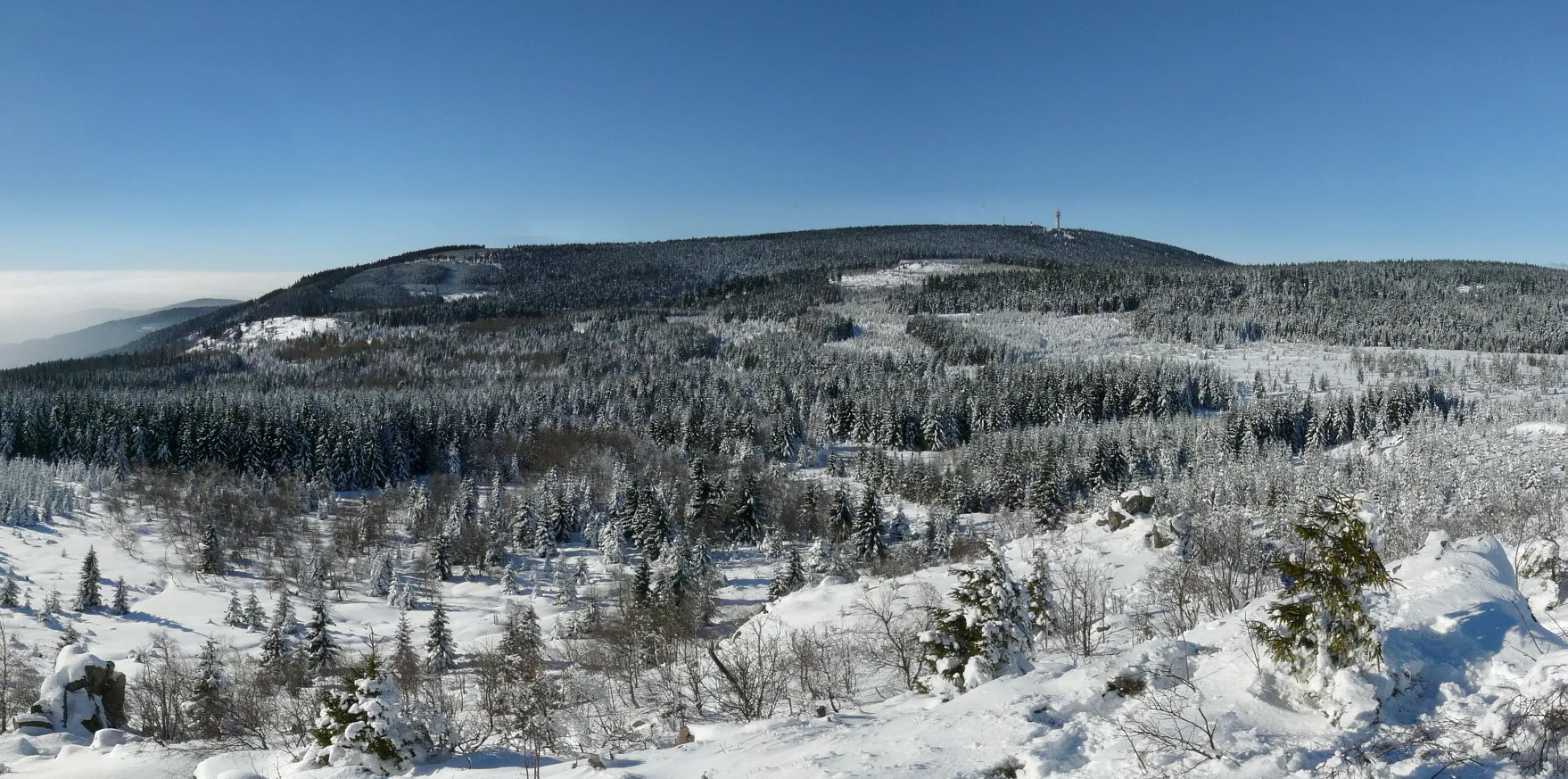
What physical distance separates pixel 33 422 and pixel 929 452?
139 meters

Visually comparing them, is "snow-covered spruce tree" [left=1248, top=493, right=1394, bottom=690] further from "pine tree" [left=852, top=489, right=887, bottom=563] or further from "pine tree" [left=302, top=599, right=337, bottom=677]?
"pine tree" [left=852, top=489, right=887, bottom=563]

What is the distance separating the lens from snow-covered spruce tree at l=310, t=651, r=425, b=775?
11625mm

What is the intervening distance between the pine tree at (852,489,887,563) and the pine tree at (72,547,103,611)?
6839 centimetres

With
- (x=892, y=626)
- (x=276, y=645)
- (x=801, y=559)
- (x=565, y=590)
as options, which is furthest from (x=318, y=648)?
(x=892, y=626)

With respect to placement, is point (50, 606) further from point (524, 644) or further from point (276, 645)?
point (524, 644)

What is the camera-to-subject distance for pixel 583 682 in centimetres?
2978

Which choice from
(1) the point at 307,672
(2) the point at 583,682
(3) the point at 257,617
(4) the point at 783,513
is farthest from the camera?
(4) the point at 783,513

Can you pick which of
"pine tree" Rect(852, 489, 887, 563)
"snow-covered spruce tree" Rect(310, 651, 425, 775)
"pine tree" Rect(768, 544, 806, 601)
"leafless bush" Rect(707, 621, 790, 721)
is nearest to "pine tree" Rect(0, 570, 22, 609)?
"pine tree" Rect(768, 544, 806, 601)

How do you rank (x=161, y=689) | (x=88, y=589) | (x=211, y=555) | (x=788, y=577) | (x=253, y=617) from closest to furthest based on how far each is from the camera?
1. (x=161, y=689)
2. (x=788, y=577)
3. (x=88, y=589)
4. (x=253, y=617)
5. (x=211, y=555)

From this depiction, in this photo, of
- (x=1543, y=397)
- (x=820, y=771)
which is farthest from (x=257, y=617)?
(x=1543, y=397)

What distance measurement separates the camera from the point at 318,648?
42344 millimetres

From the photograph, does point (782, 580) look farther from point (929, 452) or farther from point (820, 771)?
point (929, 452)

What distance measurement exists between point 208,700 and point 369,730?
23894 mm

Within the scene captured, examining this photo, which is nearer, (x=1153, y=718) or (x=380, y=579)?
(x=1153, y=718)
